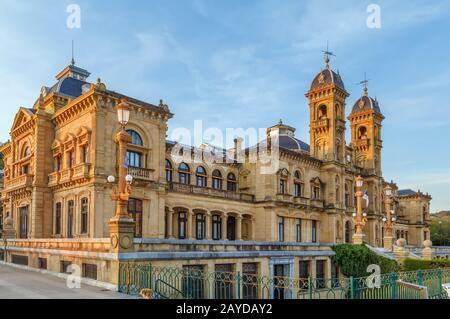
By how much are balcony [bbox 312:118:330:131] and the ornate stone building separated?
113 mm

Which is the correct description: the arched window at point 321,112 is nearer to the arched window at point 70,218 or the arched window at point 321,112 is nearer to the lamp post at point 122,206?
the arched window at point 70,218

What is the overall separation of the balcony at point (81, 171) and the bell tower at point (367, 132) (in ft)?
133

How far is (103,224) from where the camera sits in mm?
26797

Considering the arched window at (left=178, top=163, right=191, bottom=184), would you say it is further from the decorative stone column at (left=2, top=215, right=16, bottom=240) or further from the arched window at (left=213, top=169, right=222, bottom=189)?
the decorative stone column at (left=2, top=215, right=16, bottom=240)

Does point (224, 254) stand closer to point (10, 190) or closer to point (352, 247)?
point (352, 247)

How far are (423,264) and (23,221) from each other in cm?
3281

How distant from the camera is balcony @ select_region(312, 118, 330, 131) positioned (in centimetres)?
4891

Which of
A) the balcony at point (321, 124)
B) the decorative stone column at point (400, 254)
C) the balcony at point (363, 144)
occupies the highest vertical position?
the balcony at point (321, 124)

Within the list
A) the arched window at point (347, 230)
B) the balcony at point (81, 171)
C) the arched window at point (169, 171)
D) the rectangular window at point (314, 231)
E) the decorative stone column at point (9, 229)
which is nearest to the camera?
the balcony at point (81, 171)

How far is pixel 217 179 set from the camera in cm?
4166

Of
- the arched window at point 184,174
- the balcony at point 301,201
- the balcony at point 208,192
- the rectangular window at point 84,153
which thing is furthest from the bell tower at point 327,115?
the rectangular window at point 84,153

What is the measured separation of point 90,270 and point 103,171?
32.2 feet

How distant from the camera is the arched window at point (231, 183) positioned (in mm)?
42744
